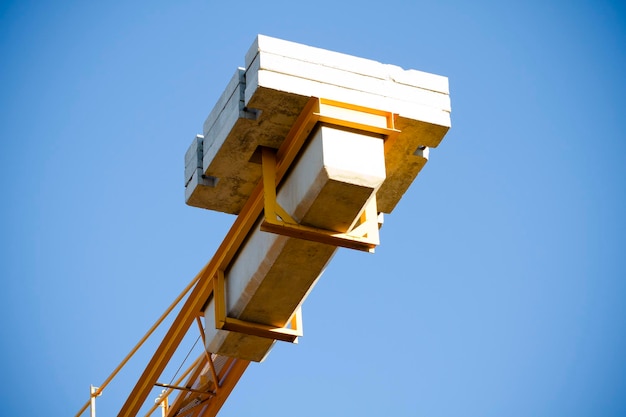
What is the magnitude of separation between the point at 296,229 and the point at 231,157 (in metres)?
1.24

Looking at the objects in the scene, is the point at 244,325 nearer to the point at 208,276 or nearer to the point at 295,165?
the point at 208,276

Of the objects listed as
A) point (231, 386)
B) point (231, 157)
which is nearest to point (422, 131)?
point (231, 157)

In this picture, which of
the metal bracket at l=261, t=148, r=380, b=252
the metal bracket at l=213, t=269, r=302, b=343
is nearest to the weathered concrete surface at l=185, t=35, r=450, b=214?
the metal bracket at l=261, t=148, r=380, b=252

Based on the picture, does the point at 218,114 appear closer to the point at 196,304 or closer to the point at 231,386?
the point at 196,304

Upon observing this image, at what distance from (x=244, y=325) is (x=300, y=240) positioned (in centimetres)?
188

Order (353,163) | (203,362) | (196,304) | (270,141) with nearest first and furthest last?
(353,163) → (270,141) → (196,304) → (203,362)

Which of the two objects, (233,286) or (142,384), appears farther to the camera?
(142,384)

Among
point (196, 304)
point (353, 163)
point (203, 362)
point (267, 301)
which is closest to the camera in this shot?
point (353, 163)

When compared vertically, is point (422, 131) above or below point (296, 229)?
above

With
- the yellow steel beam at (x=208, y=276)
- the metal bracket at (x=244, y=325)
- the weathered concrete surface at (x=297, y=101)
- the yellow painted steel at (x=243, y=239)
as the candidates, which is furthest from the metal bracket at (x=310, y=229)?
the metal bracket at (x=244, y=325)

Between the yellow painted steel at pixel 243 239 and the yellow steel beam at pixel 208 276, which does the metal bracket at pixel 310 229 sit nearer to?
the yellow painted steel at pixel 243 239

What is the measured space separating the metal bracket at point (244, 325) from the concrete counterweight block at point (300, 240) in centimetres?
6

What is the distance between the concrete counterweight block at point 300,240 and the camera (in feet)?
45.9

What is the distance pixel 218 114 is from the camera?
15109 mm
